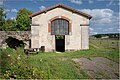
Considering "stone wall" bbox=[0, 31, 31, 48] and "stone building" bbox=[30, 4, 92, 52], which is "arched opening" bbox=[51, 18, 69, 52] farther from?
"stone wall" bbox=[0, 31, 31, 48]

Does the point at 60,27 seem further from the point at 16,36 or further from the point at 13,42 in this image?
the point at 13,42

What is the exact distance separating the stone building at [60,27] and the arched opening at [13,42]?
1.48m

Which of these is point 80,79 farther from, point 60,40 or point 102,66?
point 60,40

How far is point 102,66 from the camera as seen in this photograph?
13531mm

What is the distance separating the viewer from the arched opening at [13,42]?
69.9ft

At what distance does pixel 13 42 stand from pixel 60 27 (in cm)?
550

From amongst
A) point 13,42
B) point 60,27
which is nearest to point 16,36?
point 13,42

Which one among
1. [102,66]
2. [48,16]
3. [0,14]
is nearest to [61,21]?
[48,16]

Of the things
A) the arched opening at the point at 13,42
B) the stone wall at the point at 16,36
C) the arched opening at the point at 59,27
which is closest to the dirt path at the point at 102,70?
the arched opening at the point at 59,27

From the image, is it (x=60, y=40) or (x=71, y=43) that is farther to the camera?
(x=60, y=40)

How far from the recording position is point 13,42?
72.1 ft

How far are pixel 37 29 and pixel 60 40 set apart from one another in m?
6.75

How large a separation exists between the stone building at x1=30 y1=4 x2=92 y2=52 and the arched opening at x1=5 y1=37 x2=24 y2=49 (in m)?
1.48

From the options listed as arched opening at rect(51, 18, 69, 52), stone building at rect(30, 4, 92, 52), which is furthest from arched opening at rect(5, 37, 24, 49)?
arched opening at rect(51, 18, 69, 52)
